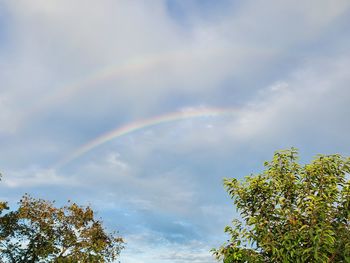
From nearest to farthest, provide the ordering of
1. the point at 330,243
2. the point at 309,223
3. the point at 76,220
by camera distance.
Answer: the point at 330,243 < the point at 309,223 < the point at 76,220

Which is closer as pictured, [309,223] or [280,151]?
[309,223]

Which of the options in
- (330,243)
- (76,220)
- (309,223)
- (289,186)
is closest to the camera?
(330,243)

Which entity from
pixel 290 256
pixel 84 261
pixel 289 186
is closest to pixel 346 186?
pixel 289 186

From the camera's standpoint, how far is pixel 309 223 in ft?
46.3

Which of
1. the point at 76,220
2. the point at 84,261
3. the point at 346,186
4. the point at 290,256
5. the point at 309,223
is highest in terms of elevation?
the point at 76,220

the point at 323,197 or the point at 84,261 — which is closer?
the point at 323,197

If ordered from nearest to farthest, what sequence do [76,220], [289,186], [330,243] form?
[330,243], [289,186], [76,220]

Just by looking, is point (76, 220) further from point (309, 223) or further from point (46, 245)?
point (309, 223)

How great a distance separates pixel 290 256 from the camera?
44.7 ft

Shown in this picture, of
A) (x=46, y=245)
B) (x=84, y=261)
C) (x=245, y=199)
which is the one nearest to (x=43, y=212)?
(x=46, y=245)

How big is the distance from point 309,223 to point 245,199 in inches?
95.9

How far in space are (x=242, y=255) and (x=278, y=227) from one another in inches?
60.5

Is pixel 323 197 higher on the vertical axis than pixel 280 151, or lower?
lower

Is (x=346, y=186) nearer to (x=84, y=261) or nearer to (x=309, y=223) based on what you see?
(x=309, y=223)
